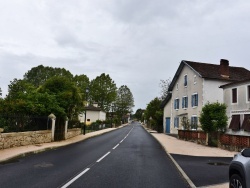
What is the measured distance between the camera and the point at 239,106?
83.5ft

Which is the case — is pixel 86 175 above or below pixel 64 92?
below

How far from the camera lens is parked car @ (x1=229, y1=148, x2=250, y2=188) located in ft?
A: 17.8

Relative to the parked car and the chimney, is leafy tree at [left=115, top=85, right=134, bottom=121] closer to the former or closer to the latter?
the chimney

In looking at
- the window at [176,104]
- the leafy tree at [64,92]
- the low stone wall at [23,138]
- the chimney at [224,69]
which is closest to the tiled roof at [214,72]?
the chimney at [224,69]

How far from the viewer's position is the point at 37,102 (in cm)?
2281

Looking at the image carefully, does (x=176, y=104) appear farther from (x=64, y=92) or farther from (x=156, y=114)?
(x=64, y=92)

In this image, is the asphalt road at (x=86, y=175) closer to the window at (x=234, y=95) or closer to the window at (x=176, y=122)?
the window at (x=234, y=95)

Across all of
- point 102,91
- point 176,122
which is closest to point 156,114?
point 176,122

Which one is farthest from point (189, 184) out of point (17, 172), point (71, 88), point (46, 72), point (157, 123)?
point (46, 72)

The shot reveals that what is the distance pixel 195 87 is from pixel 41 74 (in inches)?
2379

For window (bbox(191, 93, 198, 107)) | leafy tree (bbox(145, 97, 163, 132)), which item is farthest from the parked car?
leafy tree (bbox(145, 97, 163, 132))

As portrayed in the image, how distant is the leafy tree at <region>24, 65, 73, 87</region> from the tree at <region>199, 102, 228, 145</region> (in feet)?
209

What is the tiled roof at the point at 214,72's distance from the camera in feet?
109

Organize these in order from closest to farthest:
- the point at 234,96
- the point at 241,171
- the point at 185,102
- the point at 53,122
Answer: the point at 241,171 < the point at 53,122 < the point at 234,96 < the point at 185,102
